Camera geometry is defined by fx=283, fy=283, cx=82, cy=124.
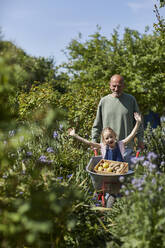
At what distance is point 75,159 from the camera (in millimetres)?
4312

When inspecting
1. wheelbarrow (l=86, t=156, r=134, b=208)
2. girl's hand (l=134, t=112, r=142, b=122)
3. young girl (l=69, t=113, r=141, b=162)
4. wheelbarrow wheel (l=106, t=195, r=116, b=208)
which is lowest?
wheelbarrow wheel (l=106, t=195, r=116, b=208)

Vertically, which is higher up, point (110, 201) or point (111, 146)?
point (111, 146)

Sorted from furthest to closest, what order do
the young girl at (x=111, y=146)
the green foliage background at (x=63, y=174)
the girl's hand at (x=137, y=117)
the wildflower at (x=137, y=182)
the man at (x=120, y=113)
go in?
the man at (x=120, y=113)
the girl's hand at (x=137, y=117)
the young girl at (x=111, y=146)
the wildflower at (x=137, y=182)
the green foliage background at (x=63, y=174)

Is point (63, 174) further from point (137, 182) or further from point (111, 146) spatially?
point (137, 182)

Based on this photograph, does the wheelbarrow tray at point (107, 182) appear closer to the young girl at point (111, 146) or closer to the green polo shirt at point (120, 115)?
the young girl at point (111, 146)

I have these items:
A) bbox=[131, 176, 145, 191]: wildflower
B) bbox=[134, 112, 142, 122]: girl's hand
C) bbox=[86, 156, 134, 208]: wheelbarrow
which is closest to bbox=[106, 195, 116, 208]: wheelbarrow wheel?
bbox=[86, 156, 134, 208]: wheelbarrow

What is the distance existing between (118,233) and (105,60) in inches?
380

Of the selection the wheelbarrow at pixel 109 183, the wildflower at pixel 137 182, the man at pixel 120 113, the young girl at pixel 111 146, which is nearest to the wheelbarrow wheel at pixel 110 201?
the wheelbarrow at pixel 109 183

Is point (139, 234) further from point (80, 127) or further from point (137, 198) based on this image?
point (80, 127)

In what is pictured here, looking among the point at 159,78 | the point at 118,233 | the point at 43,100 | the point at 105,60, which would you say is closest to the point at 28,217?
the point at 118,233

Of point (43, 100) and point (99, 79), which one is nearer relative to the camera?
point (43, 100)

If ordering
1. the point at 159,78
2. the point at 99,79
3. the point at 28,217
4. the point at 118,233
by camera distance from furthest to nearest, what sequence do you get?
1. the point at 99,79
2. the point at 159,78
3. the point at 118,233
4. the point at 28,217

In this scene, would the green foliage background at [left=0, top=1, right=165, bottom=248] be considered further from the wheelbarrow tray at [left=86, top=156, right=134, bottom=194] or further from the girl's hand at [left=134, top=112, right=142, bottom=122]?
the girl's hand at [left=134, top=112, right=142, bottom=122]

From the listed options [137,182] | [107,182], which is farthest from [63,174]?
[137,182]
